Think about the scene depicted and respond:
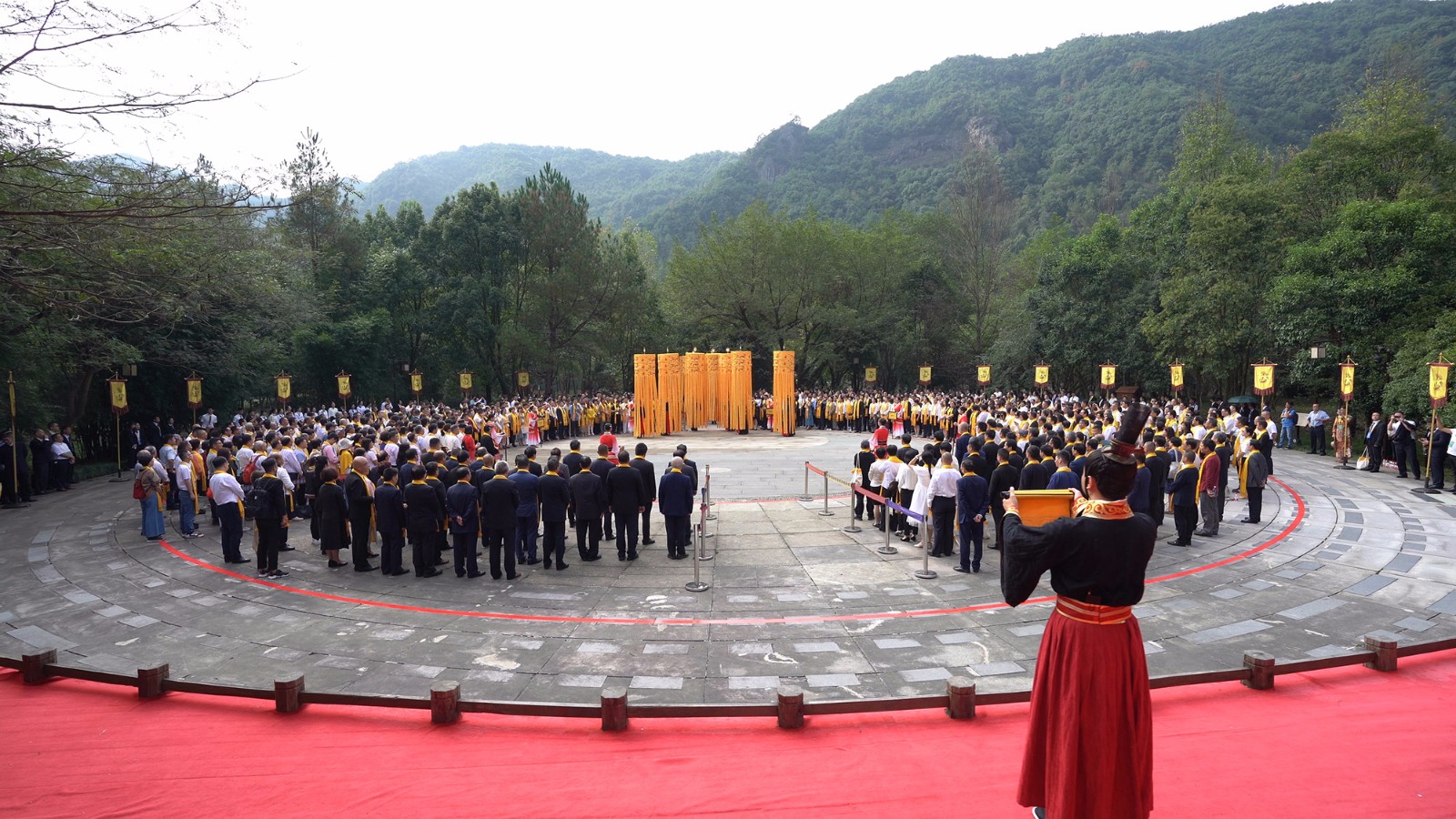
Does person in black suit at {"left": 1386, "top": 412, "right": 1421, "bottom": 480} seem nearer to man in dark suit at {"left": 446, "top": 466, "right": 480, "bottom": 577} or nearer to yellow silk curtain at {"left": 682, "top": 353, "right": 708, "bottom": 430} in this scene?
yellow silk curtain at {"left": 682, "top": 353, "right": 708, "bottom": 430}

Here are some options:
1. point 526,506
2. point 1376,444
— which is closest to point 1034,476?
point 526,506

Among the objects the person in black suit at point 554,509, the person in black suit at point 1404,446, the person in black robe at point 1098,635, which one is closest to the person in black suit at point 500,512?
the person in black suit at point 554,509

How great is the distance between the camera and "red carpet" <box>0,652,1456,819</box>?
3.94 m

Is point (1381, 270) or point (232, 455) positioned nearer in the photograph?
point (232, 455)

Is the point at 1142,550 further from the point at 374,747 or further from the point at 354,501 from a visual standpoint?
the point at 354,501

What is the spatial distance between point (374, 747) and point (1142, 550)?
4478mm

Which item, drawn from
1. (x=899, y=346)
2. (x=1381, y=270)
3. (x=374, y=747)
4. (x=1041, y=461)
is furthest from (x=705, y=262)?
(x=374, y=747)

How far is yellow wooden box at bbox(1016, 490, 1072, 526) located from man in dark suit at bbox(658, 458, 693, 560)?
6529mm

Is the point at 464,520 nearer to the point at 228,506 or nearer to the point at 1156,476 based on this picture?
the point at 228,506

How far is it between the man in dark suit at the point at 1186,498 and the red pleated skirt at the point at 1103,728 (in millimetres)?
8114

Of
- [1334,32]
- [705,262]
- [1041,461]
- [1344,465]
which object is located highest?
[1334,32]

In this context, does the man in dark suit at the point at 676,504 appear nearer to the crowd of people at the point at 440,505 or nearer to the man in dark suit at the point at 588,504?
the crowd of people at the point at 440,505

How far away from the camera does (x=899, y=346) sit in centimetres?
3572

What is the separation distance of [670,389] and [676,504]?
14440mm
